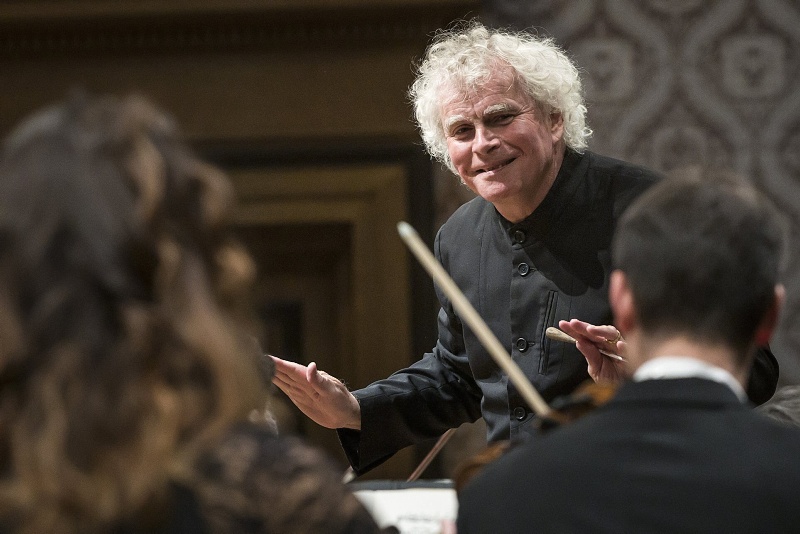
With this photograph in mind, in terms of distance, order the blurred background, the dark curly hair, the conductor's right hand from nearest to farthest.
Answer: the dark curly hair < the conductor's right hand < the blurred background

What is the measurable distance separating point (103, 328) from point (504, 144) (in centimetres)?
160

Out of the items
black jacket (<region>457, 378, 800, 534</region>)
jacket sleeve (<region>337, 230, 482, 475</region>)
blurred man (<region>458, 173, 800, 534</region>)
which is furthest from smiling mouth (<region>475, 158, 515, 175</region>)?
black jacket (<region>457, 378, 800, 534</region>)

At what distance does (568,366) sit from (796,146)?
1.48 metres

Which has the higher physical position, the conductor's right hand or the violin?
the violin

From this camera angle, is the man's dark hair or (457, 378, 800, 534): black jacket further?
the man's dark hair

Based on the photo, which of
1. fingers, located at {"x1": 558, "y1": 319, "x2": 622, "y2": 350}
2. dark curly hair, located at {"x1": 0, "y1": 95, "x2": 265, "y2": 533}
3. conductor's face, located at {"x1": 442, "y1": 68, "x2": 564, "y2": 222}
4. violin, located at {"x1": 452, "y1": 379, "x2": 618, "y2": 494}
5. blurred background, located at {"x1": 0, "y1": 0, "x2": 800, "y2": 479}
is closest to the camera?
dark curly hair, located at {"x1": 0, "y1": 95, "x2": 265, "y2": 533}

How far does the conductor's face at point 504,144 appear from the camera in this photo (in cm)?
243

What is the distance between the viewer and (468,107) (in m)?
2.47

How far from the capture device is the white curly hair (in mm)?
2461

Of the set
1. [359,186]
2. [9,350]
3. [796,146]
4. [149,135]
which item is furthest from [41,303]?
[796,146]

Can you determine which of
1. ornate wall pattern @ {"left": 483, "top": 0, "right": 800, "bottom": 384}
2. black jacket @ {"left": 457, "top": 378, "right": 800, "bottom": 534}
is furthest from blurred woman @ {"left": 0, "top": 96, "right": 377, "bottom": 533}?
ornate wall pattern @ {"left": 483, "top": 0, "right": 800, "bottom": 384}

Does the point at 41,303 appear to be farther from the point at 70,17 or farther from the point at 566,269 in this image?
the point at 70,17

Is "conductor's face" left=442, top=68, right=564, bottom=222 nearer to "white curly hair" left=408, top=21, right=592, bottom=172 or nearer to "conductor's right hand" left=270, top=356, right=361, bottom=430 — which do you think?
"white curly hair" left=408, top=21, right=592, bottom=172

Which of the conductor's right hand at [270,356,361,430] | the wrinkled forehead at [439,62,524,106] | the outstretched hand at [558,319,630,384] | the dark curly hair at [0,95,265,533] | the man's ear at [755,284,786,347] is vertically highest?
the dark curly hair at [0,95,265,533]
